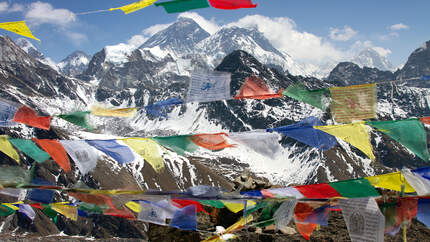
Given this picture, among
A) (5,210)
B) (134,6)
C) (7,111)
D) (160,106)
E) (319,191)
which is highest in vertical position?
(134,6)

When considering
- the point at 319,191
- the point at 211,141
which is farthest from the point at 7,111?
the point at 319,191

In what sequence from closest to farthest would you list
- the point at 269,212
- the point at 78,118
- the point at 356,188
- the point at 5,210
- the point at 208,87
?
the point at 356,188, the point at 269,212, the point at 208,87, the point at 78,118, the point at 5,210

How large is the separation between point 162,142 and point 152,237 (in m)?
3.48

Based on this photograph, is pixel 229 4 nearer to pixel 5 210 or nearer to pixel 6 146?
pixel 6 146

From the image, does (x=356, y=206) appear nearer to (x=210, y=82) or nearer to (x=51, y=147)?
(x=210, y=82)

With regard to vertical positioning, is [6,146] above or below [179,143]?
below

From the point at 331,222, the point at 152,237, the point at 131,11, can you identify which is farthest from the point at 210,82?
the point at 331,222

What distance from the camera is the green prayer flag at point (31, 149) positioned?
1016 centimetres

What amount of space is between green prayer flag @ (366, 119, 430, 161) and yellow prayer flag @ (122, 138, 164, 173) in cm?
483

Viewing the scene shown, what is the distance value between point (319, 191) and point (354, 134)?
174 centimetres

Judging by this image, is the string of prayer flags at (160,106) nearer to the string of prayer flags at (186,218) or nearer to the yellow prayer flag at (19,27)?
the string of prayer flags at (186,218)

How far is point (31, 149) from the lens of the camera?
10.3 meters

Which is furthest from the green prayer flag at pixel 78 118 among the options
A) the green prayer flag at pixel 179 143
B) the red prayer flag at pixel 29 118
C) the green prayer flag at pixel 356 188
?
the green prayer flag at pixel 356 188

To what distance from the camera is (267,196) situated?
26.6 ft
